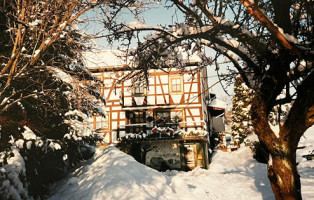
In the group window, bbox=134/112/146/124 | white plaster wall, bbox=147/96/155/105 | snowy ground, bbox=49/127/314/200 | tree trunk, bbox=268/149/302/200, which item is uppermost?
white plaster wall, bbox=147/96/155/105

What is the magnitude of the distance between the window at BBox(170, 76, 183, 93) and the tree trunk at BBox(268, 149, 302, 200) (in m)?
15.7

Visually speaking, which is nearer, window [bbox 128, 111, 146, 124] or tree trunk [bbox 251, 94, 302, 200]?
tree trunk [bbox 251, 94, 302, 200]

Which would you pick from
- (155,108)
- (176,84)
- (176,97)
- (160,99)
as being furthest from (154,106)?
(176,84)

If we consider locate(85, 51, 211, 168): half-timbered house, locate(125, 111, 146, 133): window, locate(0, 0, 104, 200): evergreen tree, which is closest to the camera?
locate(0, 0, 104, 200): evergreen tree

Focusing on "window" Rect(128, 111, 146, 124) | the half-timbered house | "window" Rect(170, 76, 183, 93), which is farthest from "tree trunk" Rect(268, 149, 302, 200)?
"window" Rect(128, 111, 146, 124)

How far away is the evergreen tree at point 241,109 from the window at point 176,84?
18.2 feet

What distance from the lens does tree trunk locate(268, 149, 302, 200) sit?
13.4ft

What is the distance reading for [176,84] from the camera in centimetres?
2005

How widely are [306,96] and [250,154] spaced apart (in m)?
18.0

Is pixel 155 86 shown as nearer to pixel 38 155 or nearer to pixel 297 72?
pixel 38 155

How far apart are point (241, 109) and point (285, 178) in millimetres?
19380

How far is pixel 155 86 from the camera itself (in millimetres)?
20125

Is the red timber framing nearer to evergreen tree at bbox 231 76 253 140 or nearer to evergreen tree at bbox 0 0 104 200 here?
evergreen tree at bbox 231 76 253 140

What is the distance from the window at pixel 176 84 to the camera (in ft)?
65.2
